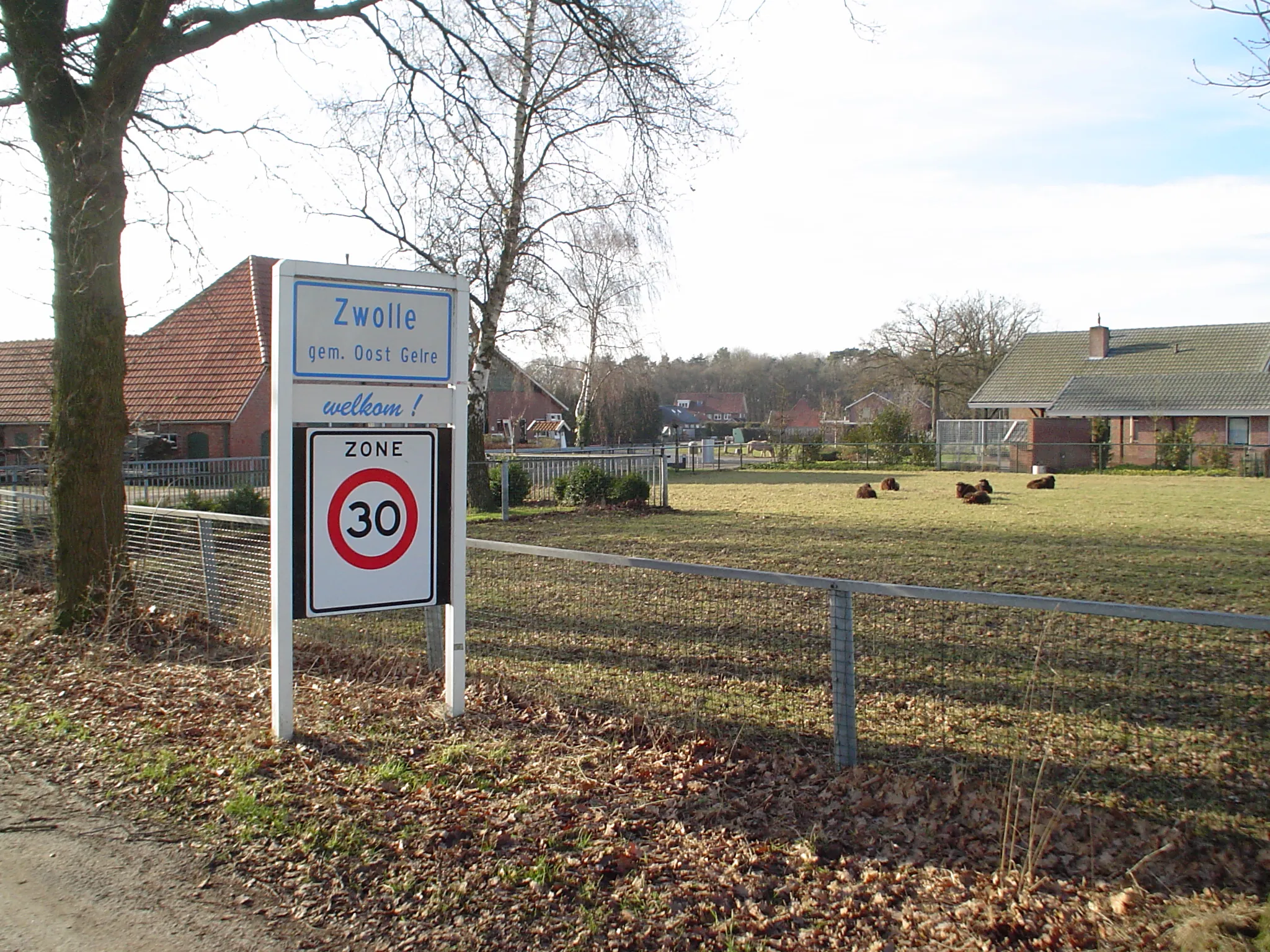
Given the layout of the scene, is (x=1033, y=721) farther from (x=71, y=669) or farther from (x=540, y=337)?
(x=540, y=337)

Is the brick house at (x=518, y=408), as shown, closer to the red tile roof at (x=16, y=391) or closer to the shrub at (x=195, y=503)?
the red tile roof at (x=16, y=391)

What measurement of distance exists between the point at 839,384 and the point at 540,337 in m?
86.3

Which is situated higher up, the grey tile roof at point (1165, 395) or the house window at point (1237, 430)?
the grey tile roof at point (1165, 395)

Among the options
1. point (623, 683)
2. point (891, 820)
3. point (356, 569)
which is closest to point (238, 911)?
point (356, 569)

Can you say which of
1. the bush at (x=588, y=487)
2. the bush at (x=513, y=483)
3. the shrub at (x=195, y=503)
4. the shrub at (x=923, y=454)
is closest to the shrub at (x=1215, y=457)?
the shrub at (x=923, y=454)

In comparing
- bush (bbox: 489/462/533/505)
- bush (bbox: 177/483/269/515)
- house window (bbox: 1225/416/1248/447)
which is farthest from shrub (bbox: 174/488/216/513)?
house window (bbox: 1225/416/1248/447)

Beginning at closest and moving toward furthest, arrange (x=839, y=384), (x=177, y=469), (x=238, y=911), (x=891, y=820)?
(x=238, y=911), (x=891, y=820), (x=177, y=469), (x=839, y=384)

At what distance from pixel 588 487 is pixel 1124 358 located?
3963 cm

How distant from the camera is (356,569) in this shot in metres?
5.43

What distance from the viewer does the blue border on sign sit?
5.14 metres

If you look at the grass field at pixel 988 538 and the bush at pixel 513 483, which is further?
the bush at pixel 513 483

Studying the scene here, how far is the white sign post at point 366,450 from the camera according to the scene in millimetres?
5188

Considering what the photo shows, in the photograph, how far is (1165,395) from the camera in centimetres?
4572

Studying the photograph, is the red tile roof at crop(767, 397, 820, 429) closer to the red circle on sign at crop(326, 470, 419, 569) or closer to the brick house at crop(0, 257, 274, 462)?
the brick house at crop(0, 257, 274, 462)
